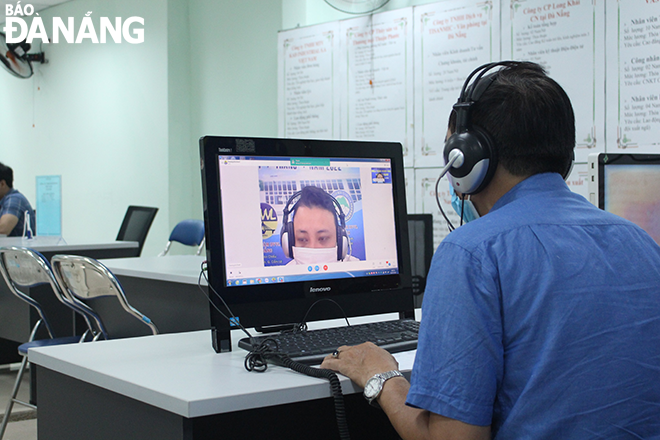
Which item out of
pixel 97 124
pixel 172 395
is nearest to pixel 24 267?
pixel 172 395

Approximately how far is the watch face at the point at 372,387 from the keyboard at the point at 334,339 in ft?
0.49

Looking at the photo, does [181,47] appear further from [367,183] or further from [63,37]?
[367,183]

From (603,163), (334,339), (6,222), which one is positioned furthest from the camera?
(6,222)

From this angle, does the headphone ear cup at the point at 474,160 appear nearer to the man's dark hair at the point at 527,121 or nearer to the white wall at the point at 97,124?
the man's dark hair at the point at 527,121

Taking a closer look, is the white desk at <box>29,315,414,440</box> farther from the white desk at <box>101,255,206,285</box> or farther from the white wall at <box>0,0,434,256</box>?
the white wall at <box>0,0,434,256</box>

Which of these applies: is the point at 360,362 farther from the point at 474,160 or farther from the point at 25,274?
the point at 25,274

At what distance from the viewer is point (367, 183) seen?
1388mm

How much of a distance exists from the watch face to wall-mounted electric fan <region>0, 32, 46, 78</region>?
6.60 m

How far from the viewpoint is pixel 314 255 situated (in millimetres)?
1314

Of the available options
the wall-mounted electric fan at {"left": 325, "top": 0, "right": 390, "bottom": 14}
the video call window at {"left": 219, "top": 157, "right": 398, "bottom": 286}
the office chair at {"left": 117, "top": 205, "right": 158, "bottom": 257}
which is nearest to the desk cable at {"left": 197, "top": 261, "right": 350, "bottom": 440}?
the video call window at {"left": 219, "top": 157, "right": 398, "bottom": 286}

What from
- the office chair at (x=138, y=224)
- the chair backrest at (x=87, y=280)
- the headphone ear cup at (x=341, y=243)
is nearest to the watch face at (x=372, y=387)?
the headphone ear cup at (x=341, y=243)

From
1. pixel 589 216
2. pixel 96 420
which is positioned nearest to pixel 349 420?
pixel 96 420

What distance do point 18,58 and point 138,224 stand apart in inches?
123

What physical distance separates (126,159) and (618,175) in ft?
16.7
